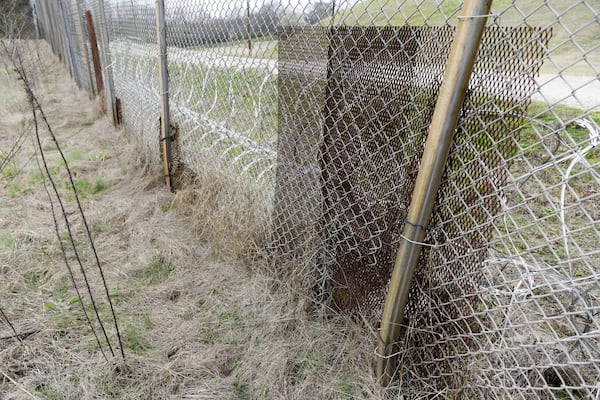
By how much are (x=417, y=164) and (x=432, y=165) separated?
0.19 m

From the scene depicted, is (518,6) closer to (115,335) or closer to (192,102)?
(115,335)

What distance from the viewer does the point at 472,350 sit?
1445mm

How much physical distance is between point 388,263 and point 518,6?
104cm

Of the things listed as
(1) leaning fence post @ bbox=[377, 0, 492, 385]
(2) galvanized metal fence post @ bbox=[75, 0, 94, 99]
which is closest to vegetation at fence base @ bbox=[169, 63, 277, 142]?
(1) leaning fence post @ bbox=[377, 0, 492, 385]

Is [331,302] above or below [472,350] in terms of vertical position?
below

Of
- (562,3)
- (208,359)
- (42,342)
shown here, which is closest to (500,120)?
(562,3)

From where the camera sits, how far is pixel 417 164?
148 centimetres

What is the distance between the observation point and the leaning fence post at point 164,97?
3.21m

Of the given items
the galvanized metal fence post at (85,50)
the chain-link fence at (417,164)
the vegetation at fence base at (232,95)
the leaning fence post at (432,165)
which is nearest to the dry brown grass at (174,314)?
the chain-link fence at (417,164)

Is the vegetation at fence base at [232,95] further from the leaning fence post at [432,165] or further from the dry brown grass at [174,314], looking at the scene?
the leaning fence post at [432,165]

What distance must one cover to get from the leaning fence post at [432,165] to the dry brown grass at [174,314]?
31 cm

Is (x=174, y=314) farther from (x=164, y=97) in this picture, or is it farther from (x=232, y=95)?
(x=164, y=97)

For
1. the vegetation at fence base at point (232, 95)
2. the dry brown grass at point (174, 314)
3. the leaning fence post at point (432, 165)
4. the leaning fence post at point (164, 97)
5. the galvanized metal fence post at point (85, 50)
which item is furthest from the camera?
the galvanized metal fence post at point (85, 50)

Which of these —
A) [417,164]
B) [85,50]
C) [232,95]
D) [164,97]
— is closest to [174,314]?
→ [232,95]
